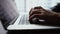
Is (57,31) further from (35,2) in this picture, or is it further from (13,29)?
(35,2)

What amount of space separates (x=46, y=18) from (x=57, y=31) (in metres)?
0.09

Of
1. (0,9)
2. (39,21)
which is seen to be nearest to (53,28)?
(39,21)

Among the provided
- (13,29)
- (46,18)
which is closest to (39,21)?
(46,18)

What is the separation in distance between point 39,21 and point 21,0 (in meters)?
1.43

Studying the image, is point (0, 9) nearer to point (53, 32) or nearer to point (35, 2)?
point (53, 32)

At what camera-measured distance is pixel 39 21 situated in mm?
578

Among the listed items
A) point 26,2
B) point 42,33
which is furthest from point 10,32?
point 26,2

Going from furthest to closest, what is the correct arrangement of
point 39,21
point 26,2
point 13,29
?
point 26,2 < point 39,21 < point 13,29

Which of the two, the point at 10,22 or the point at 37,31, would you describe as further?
the point at 10,22

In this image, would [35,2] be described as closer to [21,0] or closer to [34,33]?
[21,0]

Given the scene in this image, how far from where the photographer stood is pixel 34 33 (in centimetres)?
46

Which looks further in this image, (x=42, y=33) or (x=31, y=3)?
(x=31, y=3)

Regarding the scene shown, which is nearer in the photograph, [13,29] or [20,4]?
[13,29]

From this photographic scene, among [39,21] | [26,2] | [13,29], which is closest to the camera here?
[13,29]
